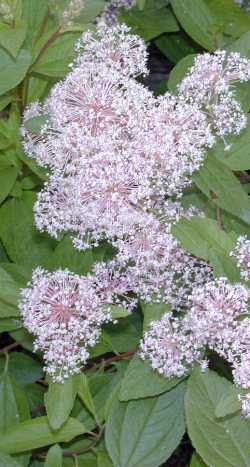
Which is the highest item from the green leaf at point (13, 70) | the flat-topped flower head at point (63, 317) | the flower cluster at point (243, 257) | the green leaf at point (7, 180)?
the green leaf at point (13, 70)

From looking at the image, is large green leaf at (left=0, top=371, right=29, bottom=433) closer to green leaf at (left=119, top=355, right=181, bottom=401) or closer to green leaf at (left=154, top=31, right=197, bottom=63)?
green leaf at (left=119, top=355, right=181, bottom=401)

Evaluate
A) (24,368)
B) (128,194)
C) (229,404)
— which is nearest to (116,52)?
(128,194)

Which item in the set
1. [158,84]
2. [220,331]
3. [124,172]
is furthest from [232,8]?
[220,331]

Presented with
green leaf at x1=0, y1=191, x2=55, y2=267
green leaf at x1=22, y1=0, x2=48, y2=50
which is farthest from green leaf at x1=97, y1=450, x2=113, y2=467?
green leaf at x1=22, y1=0, x2=48, y2=50

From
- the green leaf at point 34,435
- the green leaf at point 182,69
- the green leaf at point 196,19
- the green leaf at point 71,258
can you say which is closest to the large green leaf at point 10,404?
the green leaf at point 34,435

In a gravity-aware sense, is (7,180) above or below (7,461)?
above

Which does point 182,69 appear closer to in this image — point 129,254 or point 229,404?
point 129,254

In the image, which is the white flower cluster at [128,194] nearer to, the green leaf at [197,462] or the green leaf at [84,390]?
the green leaf at [84,390]
